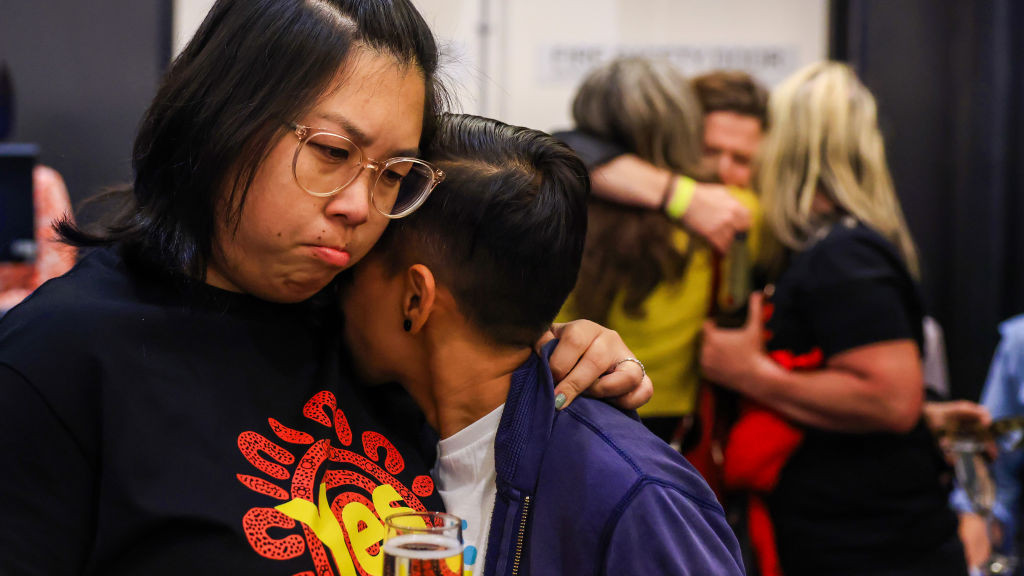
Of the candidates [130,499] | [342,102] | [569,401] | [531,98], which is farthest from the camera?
[531,98]

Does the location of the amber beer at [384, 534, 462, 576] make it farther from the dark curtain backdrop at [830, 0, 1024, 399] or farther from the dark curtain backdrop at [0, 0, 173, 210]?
the dark curtain backdrop at [830, 0, 1024, 399]

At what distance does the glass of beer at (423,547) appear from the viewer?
2.71 feet

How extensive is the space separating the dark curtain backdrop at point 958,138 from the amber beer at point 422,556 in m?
3.39

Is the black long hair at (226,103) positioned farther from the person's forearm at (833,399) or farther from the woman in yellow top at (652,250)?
the person's forearm at (833,399)

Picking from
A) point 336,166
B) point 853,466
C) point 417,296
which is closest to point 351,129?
point 336,166

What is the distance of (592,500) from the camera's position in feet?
3.58

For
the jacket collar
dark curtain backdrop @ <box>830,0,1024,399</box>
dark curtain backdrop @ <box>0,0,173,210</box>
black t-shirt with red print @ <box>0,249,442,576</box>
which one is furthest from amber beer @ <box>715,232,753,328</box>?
dark curtain backdrop @ <box>0,0,173,210</box>

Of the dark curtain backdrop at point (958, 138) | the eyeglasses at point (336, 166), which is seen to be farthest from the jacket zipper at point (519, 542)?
the dark curtain backdrop at point (958, 138)

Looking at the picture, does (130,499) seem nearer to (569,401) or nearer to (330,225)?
(330,225)

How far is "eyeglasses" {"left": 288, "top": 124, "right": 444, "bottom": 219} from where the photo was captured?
106 cm

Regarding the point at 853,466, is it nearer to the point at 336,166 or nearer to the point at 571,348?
the point at 571,348

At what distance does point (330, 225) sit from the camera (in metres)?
1.09

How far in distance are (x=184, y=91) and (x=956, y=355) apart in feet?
11.5

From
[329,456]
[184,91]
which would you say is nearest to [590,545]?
[329,456]
